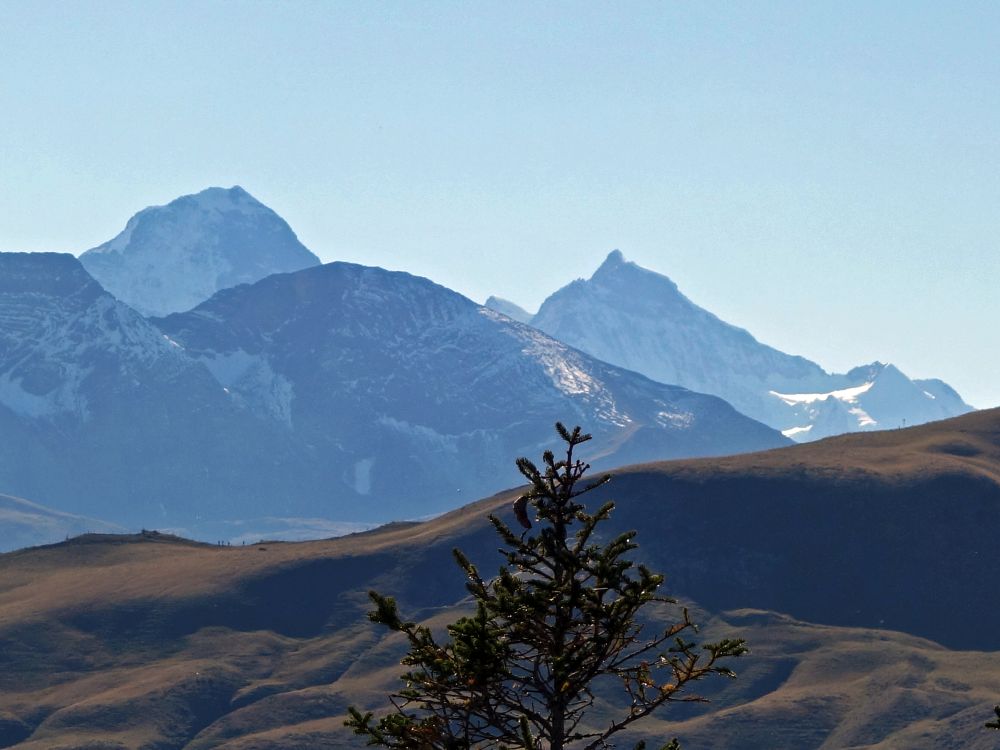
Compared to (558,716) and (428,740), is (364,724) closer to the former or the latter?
(428,740)

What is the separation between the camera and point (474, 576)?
35.8 m

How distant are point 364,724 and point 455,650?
8.98ft

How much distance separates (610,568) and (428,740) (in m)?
5.08

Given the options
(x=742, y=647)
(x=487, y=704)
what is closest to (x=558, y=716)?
(x=487, y=704)

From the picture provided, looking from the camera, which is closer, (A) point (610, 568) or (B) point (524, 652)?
(A) point (610, 568)

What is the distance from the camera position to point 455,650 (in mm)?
34969

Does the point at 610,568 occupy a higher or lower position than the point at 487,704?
higher

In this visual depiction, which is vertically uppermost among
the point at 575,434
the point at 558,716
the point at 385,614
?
the point at 575,434

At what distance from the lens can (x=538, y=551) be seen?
1436 inches

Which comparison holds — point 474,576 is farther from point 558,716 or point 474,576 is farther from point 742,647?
point 742,647

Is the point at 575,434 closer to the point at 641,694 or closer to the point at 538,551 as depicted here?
the point at 538,551

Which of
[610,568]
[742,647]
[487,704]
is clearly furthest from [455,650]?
[742,647]

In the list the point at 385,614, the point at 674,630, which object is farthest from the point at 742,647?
the point at 385,614

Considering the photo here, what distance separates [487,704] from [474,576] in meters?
2.53
